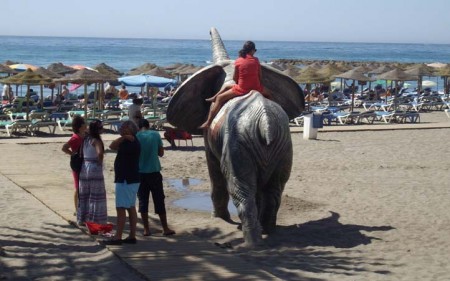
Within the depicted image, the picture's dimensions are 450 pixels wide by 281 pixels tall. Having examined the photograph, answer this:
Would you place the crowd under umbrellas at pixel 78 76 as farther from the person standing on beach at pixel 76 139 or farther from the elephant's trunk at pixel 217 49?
the person standing on beach at pixel 76 139

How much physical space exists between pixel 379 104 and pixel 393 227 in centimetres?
2300

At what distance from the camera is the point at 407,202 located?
14.6 m

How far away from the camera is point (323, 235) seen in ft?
38.8

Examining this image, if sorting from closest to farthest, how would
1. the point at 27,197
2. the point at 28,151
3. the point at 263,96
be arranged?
the point at 263,96, the point at 27,197, the point at 28,151

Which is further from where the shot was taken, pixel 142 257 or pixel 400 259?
pixel 400 259

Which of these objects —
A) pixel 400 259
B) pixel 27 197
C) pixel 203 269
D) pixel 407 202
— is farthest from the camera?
pixel 407 202

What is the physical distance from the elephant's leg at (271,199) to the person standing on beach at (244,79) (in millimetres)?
1236

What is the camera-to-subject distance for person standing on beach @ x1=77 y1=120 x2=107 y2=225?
10594mm

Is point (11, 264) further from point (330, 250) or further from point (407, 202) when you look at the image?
point (407, 202)

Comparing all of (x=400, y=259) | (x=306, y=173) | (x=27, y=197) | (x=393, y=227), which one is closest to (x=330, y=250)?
(x=400, y=259)

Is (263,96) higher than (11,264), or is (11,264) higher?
(263,96)

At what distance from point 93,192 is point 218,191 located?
2361 mm

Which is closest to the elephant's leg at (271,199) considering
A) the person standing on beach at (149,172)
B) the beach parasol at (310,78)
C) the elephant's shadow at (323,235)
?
the elephant's shadow at (323,235)

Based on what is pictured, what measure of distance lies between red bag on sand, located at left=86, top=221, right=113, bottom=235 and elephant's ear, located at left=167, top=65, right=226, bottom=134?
2.88m
